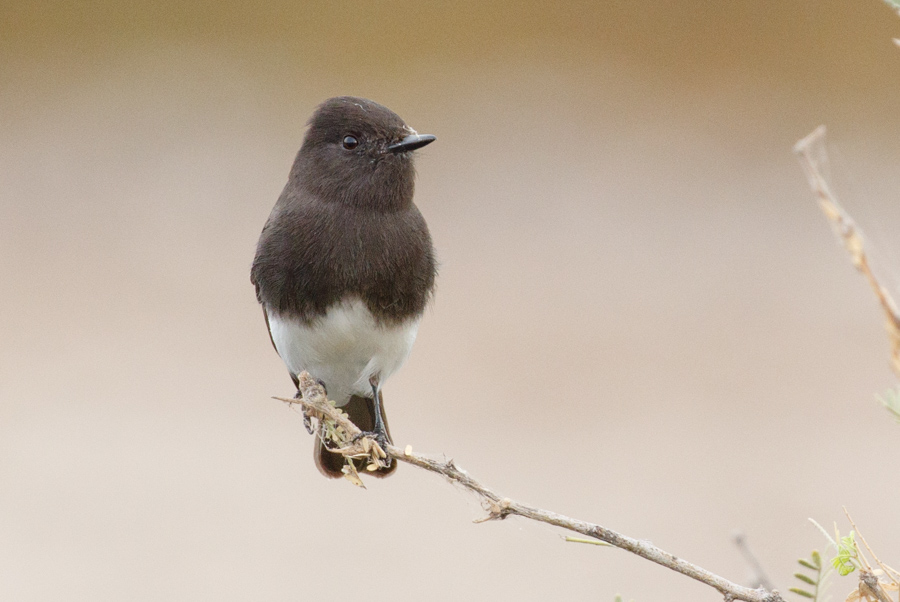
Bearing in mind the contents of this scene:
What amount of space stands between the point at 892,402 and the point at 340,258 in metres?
1.79

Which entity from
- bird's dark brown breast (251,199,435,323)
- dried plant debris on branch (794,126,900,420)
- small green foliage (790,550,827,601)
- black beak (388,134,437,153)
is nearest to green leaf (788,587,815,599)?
small green foliage (790,550,827,601)

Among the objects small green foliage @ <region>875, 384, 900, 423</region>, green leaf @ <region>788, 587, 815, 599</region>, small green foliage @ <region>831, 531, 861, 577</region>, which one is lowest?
green leaf @ <region>788, 587, 815, 599</region>

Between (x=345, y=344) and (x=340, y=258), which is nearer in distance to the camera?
(x=340, y=258)

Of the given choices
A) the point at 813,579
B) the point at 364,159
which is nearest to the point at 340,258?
the point at 364,159

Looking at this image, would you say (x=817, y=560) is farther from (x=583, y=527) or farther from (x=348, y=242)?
(x=348, y=242)

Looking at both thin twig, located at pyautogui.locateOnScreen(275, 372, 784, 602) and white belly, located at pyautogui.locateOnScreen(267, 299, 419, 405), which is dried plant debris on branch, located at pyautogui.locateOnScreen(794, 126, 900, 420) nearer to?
thin twig, located at pyautogui.locateOnScreen(275, 372, 784, 602)

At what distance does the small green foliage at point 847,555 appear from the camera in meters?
0.97

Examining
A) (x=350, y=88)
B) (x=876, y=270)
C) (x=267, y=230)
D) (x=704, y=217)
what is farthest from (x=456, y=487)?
(x=704, y=217)

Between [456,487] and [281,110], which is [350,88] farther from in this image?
[456,487]

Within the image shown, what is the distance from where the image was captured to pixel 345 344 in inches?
111

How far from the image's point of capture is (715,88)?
9359mm

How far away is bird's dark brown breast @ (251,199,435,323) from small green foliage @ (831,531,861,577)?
1698 mm

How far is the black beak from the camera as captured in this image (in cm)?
246

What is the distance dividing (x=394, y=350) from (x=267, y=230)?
451 mm
